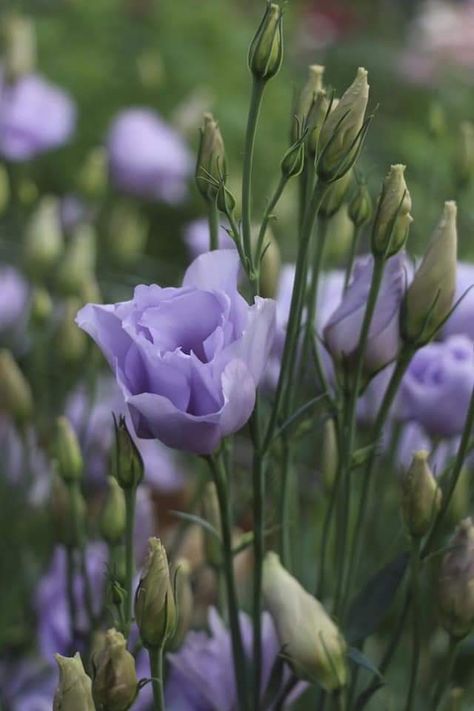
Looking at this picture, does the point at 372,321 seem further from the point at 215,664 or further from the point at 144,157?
the point at 144,157

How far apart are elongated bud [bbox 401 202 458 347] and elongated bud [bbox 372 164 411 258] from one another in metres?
0.01

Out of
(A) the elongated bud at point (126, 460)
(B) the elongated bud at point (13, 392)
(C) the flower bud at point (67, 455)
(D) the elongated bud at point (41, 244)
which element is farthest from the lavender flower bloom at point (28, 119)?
(A) the elongated bud at point (126, 460)

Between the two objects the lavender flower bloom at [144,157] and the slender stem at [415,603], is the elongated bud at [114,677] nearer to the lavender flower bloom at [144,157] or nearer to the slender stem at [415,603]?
the slender stem at [415,603]

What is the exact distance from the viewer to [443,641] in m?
0.83

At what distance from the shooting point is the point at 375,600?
0.52 metres

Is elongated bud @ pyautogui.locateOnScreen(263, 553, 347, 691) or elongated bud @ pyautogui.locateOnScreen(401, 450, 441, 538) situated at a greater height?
elongated bud @ pyautogui.locateOnScreen(401, 450, 441, 538)

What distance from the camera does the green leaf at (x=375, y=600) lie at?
0.52 metres

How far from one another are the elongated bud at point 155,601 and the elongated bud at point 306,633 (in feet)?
0.16

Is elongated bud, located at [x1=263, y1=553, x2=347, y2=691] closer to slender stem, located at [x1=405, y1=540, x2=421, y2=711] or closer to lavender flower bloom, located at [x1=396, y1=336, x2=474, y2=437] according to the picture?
slender stem, located at [x1=405, y1=540, x2=421, y2=711]

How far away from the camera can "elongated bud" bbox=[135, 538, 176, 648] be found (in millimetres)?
441

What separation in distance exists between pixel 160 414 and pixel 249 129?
4.3 inches

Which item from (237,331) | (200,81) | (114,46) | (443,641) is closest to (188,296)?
(237,331)

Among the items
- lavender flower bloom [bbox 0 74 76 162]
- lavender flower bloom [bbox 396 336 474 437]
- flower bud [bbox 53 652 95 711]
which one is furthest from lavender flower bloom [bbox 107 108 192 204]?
flower bud [bbox 53 652 95 711]

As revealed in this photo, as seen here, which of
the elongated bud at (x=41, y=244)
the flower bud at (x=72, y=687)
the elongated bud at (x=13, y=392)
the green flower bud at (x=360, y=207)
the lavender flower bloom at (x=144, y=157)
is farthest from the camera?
the lavender flower bloom at (x=144, y=157)
